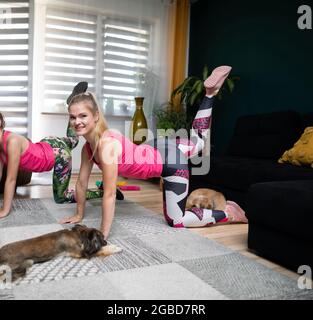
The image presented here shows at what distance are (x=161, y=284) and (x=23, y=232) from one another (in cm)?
93

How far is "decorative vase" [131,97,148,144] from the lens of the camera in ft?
13.5

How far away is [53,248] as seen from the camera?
4.74 ft

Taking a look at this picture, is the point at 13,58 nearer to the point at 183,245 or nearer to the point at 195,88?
the point at 195,88

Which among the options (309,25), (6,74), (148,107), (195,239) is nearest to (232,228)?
(195,239)

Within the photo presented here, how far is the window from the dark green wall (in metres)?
0.81

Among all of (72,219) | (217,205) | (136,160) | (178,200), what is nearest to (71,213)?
(72,219)

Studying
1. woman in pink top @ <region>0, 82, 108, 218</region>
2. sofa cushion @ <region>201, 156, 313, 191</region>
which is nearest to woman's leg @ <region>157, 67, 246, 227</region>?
sofa cushion @ <region>201, 156, 313, 191</region>

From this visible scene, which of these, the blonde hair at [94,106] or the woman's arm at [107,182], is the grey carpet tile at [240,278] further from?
the blonde hair at [94,106]

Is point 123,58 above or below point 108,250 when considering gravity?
above

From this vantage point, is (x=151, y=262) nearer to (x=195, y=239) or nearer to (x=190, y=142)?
(x=195, y=239)

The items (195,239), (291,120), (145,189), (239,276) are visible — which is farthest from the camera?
(145,189)

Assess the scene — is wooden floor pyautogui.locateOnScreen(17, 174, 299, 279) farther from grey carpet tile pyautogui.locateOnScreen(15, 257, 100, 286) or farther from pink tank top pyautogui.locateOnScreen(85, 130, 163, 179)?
grey carpet tile pyautogui.locateOnScreen(15, 257, 100, 286)
